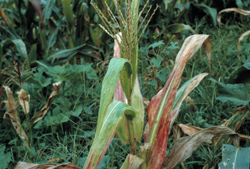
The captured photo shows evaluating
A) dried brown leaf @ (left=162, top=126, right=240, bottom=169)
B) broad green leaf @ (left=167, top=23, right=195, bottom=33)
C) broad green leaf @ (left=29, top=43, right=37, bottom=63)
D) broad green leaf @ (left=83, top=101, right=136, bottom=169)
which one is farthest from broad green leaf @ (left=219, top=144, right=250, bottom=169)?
broad green leaf @ (left=167, top=23, right=195, bottom=33)

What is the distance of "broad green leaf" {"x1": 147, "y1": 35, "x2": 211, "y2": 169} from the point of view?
1031mm

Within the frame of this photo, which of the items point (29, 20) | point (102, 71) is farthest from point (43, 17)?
point (102, 71)

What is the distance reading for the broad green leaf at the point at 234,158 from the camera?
1051mm

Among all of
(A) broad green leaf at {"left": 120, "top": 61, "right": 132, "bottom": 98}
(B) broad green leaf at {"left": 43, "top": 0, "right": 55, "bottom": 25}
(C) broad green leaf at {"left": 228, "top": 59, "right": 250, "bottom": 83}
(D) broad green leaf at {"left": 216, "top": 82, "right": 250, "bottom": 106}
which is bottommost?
(D) broad green leaf at {"left": 216, "top": 82, "right": 250, "bottom": 106}

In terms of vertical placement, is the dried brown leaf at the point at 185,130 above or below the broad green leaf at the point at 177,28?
below

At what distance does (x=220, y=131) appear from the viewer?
110cm

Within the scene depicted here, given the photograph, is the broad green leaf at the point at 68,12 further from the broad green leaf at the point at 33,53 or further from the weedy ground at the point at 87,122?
the weedy ground at the point at 87,122

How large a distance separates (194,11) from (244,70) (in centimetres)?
222

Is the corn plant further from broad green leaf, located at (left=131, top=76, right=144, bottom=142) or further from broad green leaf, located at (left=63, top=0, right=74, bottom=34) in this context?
broad green leaf, located at (left=63, top=0, right=74, bottom=34)

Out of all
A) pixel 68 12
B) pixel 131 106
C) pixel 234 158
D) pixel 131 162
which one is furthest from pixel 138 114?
pixel 68 12

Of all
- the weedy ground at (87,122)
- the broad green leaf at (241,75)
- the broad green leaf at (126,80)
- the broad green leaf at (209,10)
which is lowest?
the weedy ground at (87,122)

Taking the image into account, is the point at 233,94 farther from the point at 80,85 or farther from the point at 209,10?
the point at 209,10

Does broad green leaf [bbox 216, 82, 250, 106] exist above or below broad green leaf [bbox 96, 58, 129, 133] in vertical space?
below

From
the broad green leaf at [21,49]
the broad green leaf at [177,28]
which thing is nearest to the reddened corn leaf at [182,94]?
the broad green leaf at [21,49]
